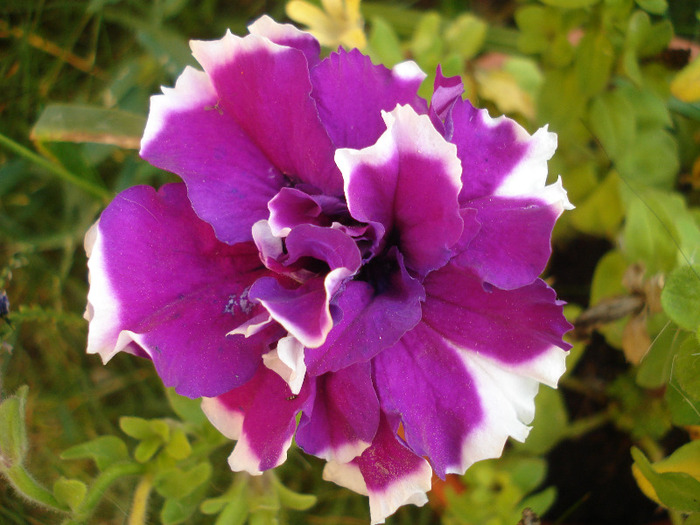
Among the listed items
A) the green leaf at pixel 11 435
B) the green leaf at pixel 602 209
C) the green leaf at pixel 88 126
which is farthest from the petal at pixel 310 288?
the green leaf at pixel 602 209

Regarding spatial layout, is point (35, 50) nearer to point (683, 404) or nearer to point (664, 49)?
point (664, 49)

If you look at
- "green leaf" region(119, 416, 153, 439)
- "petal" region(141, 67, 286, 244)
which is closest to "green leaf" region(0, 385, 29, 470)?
"green leaf" region(119, 416, 153, 439)

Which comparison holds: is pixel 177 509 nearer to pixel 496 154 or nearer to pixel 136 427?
pixel 136 427

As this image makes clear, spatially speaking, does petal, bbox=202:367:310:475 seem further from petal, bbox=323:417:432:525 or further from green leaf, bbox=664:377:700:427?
green leaf, bbox=664:377:700:427

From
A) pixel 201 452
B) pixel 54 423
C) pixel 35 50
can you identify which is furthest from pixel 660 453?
pixel 35 50

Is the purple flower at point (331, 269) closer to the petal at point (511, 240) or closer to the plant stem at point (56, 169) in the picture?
the petal at point (511, 240)

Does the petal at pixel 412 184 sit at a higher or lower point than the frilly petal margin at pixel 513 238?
higher

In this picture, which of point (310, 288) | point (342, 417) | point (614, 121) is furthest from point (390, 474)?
point (614, 121)
